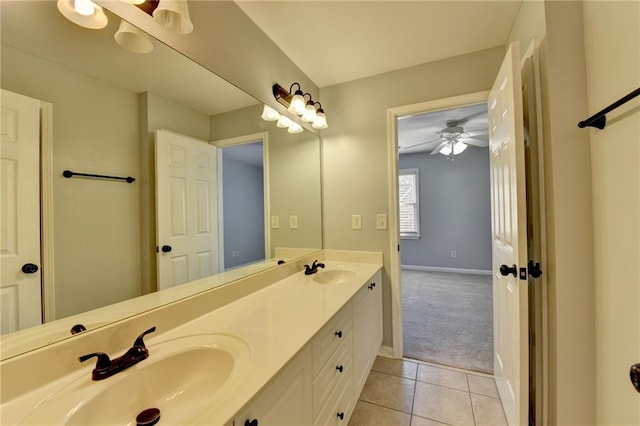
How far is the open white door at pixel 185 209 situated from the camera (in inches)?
42.9

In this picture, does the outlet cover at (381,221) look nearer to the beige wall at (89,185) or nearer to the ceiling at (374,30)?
the ceiling at (374,30)

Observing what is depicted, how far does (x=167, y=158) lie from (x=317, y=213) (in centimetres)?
140

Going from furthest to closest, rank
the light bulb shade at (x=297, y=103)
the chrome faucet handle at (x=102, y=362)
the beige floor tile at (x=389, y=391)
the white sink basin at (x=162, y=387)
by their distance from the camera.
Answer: the light bulb shade at (x=297, y=103) → the beige floor tile at (x=389, y=391) → the chrome faucet handle at (x=102, y=362) → the white sink basin at (x=162, y=387)

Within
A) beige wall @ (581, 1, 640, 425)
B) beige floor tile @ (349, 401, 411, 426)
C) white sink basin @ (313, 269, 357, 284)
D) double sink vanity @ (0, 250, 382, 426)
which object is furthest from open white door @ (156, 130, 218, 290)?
beige wall @ (581, 1, 640, 425)

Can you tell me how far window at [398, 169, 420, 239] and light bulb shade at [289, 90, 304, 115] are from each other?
12.4 ft

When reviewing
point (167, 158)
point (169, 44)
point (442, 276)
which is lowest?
point (442, 276)

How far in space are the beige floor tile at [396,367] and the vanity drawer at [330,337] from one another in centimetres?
86

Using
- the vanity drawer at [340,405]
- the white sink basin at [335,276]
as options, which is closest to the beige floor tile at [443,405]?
the vanity drawer at [340,405]

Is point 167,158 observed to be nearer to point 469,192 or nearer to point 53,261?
point 53,261

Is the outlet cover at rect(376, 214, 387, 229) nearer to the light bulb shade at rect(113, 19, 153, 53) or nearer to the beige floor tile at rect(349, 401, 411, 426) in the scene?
the beige floor tile at rect(349, 401, 411, 426)

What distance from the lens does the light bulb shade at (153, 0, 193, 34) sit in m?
0.99

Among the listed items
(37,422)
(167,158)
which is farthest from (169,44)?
(37,422)

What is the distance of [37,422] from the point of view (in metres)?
0.58

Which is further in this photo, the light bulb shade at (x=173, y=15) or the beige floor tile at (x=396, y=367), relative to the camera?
the beige floor tile at (x=396, y=367)
